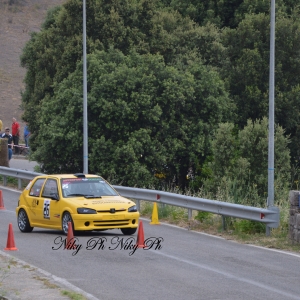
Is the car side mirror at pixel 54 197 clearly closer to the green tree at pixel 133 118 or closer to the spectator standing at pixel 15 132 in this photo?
the green tree at pixel 133 118

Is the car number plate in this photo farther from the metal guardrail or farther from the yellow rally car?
the metal guardrail

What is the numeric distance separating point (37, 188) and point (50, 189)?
636 mm

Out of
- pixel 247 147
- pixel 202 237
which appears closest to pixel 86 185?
pixel 202 237

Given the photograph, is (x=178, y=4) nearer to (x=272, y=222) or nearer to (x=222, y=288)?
(x=272, y=222)

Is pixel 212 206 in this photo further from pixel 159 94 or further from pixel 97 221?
pixel 159 94

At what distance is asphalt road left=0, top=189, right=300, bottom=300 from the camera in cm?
1086

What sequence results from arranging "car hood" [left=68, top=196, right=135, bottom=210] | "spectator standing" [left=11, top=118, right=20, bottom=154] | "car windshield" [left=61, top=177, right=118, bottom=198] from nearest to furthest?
1. "car hood" [left=68, top=196, right=135, bottom=210]
2. "car windshield" [left=61, top=177, right=118, bottom=198]
3. "spectator standing" [left=11, top=118, right=20, bottom=154]

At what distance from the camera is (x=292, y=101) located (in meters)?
40.5

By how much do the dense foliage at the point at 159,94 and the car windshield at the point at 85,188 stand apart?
15609mm

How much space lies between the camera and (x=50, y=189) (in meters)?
17.9

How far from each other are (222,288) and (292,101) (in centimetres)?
3037

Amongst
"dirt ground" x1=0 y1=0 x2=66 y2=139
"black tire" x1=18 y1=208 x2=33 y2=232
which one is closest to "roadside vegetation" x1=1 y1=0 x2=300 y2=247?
"black tire" x1=18 y1=208 x2=33 y2=232

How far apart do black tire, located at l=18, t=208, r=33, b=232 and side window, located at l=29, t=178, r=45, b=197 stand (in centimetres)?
50

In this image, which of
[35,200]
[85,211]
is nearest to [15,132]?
[35,200]
